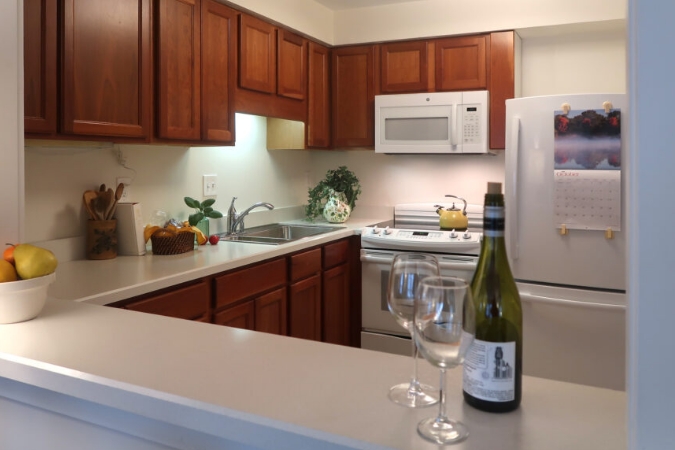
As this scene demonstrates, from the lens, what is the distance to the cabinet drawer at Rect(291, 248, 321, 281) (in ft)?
9.57

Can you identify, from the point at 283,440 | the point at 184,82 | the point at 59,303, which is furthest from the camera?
the point at 184,82

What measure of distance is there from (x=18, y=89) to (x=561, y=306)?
248 centimetres

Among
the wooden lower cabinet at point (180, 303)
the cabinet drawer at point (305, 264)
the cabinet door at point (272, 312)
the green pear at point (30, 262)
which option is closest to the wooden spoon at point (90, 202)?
the wooden lower cabinet at point (180, 303)

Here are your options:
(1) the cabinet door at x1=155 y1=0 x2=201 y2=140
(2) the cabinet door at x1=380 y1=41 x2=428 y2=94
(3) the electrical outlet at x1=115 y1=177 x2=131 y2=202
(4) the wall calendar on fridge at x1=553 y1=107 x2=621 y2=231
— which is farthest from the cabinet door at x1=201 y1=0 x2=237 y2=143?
(4) the wall calendar on fridge at x1=553 y1=107 x2=621 y2=231

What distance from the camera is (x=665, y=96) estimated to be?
58cm

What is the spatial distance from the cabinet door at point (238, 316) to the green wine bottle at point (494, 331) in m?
1.71

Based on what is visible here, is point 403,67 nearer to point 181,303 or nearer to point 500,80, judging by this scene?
point 500,80

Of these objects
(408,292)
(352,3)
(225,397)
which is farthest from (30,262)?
(352,3)

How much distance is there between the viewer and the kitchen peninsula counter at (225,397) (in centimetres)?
76

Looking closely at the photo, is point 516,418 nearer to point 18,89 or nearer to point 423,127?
point 18,89

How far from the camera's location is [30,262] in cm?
125

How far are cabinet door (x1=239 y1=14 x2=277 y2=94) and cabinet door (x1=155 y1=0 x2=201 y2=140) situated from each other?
1.18ft

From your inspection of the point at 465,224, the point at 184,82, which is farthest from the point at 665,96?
the point at 465,224

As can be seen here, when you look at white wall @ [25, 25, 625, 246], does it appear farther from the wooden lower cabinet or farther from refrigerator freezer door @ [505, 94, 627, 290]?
refrigerator freezer door @ [505, 94, 627, 290]
